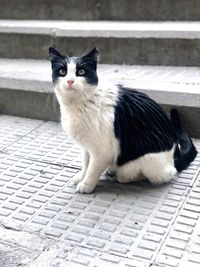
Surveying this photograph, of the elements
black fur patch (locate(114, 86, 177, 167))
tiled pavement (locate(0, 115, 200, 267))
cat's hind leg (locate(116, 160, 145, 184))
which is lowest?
tiled pavement (locate(0, 115, 200, 267))

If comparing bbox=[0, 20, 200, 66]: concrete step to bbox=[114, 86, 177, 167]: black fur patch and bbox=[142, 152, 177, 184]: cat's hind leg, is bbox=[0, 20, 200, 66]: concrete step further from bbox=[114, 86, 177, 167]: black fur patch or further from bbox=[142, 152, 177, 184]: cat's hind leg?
bbox=[142, 152, 177, 184]: cat's hind leg

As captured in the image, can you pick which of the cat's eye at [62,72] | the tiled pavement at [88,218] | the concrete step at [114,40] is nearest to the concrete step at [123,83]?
the concrete step at [114,40]

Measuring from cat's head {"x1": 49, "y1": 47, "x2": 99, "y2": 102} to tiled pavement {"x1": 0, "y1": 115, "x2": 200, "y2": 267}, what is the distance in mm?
617

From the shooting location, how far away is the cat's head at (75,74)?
2.28 meters

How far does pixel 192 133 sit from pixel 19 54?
2.02 metres

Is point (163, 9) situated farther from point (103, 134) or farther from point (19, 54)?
point (103, 134)

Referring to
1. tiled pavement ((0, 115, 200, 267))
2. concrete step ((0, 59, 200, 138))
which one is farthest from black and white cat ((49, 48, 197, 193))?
concrete step ((0, 59, 200, 138))

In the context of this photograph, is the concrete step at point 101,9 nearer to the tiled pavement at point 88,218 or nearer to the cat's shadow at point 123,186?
the tiled pavement at point 88,218

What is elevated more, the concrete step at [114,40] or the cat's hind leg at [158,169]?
the concrete step at [114,40]

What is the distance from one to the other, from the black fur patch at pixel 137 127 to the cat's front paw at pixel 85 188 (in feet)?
0.70

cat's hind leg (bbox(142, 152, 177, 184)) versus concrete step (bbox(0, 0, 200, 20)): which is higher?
concrete step (bbox(0, 0, 200, 20))

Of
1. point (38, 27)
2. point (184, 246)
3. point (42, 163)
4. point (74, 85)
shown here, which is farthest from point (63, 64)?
point (38, 27)

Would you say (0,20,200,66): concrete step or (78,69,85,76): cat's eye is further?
(0,20,200,66): concrete step

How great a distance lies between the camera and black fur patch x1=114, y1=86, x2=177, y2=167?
246 cm
